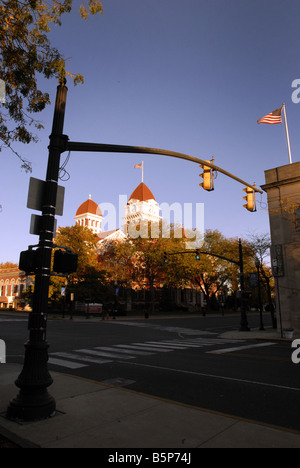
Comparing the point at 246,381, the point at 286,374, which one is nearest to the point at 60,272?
the point at 246,381

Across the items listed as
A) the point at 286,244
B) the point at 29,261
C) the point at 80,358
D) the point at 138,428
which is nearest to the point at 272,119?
the point at 286,244

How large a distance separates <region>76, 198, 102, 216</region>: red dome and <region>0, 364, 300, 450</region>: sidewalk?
101 metres

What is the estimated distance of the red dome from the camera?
4154 inches

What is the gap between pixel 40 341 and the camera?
5.11 meters

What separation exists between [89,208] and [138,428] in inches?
4089

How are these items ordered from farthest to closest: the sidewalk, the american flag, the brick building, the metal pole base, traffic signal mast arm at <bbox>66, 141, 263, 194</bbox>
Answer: the brick building < the american flag < traffic signal mast arm at <bbox>66, 141, 263, 194</bbox> < the metal pole base < the sidewalk

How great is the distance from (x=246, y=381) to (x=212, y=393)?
5.18 feet

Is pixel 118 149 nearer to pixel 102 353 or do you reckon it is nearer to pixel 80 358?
pixel 80 358

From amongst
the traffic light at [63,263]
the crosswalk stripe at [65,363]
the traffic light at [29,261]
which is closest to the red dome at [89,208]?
the crosswalk stripe at [65,363]

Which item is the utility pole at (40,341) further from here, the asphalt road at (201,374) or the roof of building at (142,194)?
the roof of building at (142,194)

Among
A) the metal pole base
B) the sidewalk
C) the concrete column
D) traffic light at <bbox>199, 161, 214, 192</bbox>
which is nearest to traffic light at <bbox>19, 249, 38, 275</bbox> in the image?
the metal pole base

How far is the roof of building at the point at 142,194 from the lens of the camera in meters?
89.1

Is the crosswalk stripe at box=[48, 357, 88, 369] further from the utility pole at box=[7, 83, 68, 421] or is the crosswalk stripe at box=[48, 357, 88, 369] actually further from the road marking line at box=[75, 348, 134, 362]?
the utility pole at box=[7, 83, 68, 421]

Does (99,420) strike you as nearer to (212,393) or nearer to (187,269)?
(212,393)
